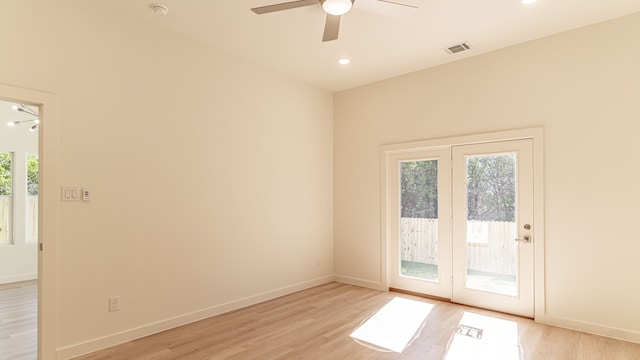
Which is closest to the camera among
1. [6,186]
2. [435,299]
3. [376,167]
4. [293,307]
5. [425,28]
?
[425,28]

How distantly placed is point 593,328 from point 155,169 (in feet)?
15.5

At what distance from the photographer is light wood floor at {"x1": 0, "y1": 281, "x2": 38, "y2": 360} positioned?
304 centimetres

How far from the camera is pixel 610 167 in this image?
3426 millimetres

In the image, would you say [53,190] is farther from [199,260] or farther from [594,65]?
[594,65]

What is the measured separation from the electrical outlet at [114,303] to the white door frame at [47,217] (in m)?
0.43

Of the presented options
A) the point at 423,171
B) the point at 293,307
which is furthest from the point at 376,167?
the point at 293,307

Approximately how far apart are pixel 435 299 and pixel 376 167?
2036 millimetres

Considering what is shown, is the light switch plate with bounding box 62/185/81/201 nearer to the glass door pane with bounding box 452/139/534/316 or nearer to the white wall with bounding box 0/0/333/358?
the white wall with bounding box 0/0/333/358

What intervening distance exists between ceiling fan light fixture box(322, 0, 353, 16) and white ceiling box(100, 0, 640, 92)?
0.55 ft

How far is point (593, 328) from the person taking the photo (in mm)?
3459

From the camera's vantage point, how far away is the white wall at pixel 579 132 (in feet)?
11.0

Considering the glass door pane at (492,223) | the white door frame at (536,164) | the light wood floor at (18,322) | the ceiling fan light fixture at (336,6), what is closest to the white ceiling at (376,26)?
the ceiling fan light fixture at (336,6)

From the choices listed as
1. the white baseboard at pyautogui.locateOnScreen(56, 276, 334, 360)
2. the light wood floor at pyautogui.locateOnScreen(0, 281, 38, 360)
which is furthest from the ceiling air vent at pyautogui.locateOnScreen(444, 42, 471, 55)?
the light wood floor at pyautogui.locateOnScreen(0, 281, 38, 360)

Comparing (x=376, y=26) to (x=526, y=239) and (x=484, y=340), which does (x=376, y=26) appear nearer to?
(x=526, y=239)
